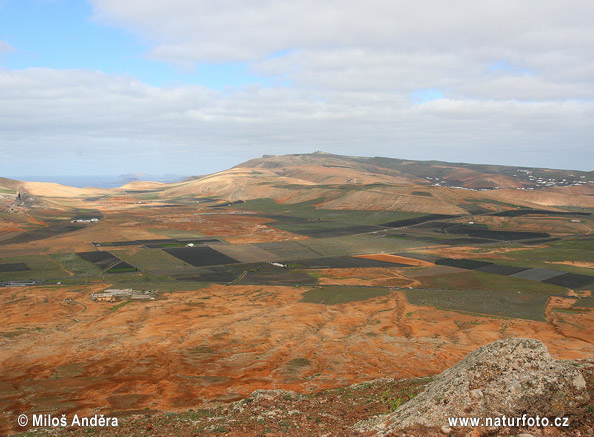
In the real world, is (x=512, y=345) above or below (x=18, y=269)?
above

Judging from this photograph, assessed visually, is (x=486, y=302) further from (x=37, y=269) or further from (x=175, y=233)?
(x=175, y=233)

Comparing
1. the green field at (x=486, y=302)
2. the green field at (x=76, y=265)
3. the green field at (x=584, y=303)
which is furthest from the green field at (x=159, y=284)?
the green field at (x=584, y=303)

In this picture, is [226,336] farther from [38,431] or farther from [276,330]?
[38,431]

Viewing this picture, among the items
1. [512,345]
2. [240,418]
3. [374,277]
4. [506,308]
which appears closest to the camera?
[512,345]

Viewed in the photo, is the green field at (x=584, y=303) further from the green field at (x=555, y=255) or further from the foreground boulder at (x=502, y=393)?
the foreground boulder at (x=502, y=393)

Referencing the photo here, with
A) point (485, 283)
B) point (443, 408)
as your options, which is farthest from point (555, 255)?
point (443, 408)

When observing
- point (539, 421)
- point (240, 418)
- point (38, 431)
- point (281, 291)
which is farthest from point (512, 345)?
point (281, 291)
